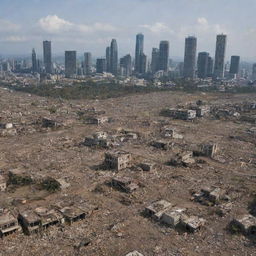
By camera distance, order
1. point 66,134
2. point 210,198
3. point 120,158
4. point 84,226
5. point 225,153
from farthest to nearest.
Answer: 1. point 66,134
2. point 225,153
3. point 120,158
4. point 210,198
5. point 84,226

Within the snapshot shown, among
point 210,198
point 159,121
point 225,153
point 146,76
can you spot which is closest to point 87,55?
point 146,76

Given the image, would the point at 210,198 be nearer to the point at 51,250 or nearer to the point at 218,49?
the point at 51,250

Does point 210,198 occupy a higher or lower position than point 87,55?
lower

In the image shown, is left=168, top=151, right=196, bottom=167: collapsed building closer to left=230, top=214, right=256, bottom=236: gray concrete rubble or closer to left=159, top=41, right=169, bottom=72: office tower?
left=230, top=214, right=256, bottom=236: gray concrete rubble

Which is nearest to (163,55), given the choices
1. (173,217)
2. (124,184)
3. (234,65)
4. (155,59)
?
(155,59)

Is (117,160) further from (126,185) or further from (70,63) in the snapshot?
(70,63)

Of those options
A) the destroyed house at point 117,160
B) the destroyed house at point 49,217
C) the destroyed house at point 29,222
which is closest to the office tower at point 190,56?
the destroyed house at point 117,160

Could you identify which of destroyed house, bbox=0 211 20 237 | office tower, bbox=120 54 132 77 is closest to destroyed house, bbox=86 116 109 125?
destroyed house, bbox=0 211 20 237
